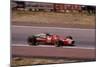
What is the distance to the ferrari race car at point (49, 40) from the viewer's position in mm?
2240

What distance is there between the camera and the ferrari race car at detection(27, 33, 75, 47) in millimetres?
2240

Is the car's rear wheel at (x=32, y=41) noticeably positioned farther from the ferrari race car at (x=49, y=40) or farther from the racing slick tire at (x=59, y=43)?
the racing slick tire at (x=59, y=43)

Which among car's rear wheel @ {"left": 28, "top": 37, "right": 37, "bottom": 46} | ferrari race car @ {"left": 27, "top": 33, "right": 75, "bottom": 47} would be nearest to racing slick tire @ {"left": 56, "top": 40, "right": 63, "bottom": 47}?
ferrari race car @ {"left": 27, "top": 33, "right": 75, "bottom": 47}

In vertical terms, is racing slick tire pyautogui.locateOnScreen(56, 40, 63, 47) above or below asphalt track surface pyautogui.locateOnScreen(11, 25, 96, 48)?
below

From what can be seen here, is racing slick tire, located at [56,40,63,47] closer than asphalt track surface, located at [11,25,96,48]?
No

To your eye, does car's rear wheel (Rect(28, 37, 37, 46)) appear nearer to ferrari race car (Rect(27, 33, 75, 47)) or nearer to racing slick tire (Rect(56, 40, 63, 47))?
ferrari race car (Rect(27, 33, 75, 47))

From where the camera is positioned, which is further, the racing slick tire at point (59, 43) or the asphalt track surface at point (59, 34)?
the racing slick tire at point (59, 43)

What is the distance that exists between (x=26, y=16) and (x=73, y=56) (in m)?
0.75

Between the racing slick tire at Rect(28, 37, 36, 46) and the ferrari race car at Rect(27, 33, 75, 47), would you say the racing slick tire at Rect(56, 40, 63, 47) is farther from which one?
the racing slick tire at Rect(28, 37, 36, 46)

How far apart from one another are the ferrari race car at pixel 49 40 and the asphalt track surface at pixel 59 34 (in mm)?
42

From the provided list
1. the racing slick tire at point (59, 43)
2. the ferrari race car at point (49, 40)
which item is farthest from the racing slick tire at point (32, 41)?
the racing slick tire at point (59, 43)

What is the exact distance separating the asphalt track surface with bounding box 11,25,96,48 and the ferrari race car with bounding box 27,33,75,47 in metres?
0.04
